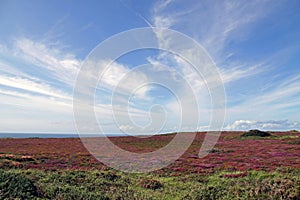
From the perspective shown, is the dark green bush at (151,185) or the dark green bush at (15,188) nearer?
the dark green bush at (15,188)

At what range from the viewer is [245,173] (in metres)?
18.8

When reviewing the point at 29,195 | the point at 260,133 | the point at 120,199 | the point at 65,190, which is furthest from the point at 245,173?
the point at 260,133

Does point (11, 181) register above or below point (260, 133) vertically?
below

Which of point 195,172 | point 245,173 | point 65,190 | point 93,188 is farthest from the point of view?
point 195,172

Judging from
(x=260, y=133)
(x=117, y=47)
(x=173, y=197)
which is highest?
(x=117, y=47)

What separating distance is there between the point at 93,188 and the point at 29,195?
3.39 metres

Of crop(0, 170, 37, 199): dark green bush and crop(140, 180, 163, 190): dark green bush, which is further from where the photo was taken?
crop(140, 180, 163, 190): dark green bush

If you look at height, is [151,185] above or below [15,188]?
below

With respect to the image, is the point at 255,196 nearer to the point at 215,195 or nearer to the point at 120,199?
the point at 215,195

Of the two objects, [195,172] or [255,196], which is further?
[195,172]

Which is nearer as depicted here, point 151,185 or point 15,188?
point 15,188

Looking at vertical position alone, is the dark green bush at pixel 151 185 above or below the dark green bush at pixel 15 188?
below

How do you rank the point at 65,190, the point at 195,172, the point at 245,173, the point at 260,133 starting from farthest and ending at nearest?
the point at 260,133 → the point at 195,172 → the point at 245,173 → the point at 65,190

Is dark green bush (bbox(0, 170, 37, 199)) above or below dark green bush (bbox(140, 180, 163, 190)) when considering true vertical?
above
